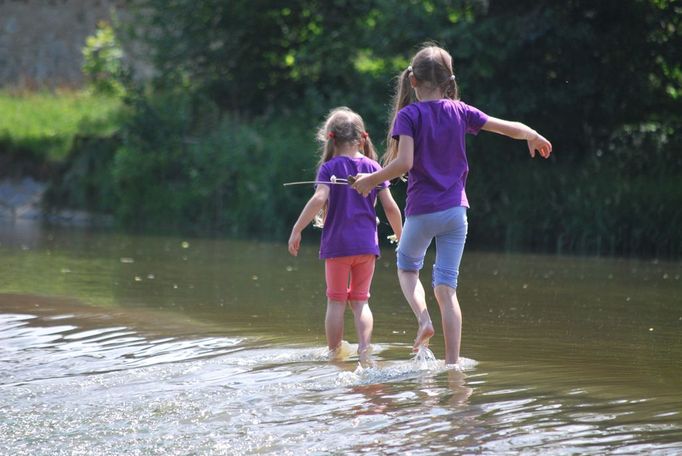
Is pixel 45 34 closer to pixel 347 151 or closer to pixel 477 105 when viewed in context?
pixel 477 105

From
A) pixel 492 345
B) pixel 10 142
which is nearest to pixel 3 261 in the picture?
pixel 492 345

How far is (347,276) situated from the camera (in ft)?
22.9

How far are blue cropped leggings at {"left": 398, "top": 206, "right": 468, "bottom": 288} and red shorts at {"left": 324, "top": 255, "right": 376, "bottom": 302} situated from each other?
0.53m

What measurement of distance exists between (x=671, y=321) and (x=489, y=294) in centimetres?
208

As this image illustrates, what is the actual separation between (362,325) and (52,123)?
19.0m

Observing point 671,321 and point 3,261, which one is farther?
point 3,261

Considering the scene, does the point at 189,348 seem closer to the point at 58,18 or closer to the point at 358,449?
the point at 358,449

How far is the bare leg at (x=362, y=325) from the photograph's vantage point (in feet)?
22.5

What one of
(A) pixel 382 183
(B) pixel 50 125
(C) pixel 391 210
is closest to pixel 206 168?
(B) pixel 50 125

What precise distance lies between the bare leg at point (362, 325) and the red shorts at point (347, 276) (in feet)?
0.16

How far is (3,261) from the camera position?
502 inches

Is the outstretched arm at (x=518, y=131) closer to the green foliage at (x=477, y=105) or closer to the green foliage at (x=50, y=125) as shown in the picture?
the green foliage at (x=477, y=105)

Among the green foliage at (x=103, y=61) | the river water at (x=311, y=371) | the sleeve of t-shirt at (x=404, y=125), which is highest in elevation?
the green foliage at (x=103, y=61)

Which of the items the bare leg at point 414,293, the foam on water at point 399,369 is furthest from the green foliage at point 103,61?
the foam on water at point 399,369
